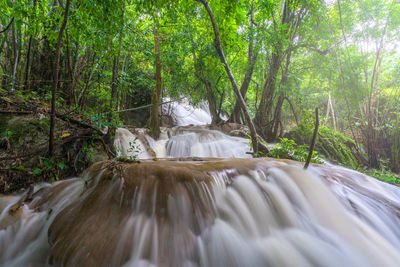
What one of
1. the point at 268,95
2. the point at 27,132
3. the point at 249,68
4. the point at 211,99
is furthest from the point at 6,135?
the point at 268,95

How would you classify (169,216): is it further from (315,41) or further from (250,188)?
(315,41)

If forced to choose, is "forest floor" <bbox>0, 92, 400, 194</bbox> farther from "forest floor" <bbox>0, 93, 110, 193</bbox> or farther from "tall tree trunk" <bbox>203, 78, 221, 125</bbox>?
"tall tree trunk" <bbox>203, 78, 221, 125</bbox>

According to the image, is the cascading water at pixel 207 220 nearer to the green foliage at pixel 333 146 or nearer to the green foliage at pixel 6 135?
the green foliage at pixel 6 135

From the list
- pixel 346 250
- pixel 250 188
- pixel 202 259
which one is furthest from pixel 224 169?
pixel 346 250

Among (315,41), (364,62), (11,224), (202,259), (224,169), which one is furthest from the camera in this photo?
(315,41)

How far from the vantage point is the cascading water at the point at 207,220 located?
4.02 feet

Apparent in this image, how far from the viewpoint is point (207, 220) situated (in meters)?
1.46

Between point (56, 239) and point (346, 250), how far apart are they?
227cm

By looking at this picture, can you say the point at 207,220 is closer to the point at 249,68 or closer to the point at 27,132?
the point at 27,132

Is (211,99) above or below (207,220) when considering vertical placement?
above

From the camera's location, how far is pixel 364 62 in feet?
20.2

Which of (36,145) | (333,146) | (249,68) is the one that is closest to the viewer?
(36,145)

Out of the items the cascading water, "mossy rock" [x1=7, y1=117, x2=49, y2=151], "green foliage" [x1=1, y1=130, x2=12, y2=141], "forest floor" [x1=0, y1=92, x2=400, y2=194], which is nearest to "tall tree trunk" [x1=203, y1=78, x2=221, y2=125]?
"forest floor" [x1=0, y1=92, x2=400, y2=194]

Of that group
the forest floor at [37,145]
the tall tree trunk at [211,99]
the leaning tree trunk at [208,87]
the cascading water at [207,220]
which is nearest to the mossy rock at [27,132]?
the forest floor at [37,145]
